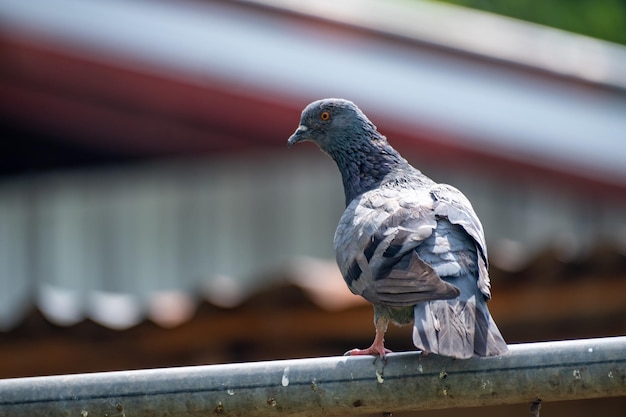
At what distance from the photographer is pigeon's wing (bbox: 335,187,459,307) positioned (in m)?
2.98

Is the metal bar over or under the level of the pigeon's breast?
under

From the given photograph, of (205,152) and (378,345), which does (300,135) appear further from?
(205,152)

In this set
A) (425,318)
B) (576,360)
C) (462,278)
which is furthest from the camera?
(462,278)

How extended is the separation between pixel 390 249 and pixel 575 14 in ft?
44.7

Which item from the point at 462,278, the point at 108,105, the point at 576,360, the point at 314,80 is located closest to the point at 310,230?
the point at 314,80

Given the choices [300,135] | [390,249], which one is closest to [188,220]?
[300,135]

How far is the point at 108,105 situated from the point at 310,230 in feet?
5.22

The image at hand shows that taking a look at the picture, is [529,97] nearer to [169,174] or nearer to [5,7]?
[169,174]

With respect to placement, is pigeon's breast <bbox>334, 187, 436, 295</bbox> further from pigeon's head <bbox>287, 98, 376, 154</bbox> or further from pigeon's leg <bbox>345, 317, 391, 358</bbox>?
pigeon's head <bbox>287, 98, 376, 154</bbox>

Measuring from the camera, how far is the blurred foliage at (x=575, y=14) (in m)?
15.5

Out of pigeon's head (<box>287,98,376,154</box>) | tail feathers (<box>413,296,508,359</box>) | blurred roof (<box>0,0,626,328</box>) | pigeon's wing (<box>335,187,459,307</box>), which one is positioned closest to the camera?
tail feathers (<box>413,296,508,359</box>)

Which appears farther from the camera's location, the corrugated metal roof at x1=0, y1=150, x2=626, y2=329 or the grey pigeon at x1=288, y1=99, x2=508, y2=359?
the corrugated metal roof at x1=0, y1=150, x2=626, y2=329

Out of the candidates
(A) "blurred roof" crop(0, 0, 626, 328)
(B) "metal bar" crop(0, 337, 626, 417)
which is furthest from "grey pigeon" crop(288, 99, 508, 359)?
(A) "blurred roof" crop(0, 0, 626, 328)

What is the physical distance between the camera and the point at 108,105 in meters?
7.00
